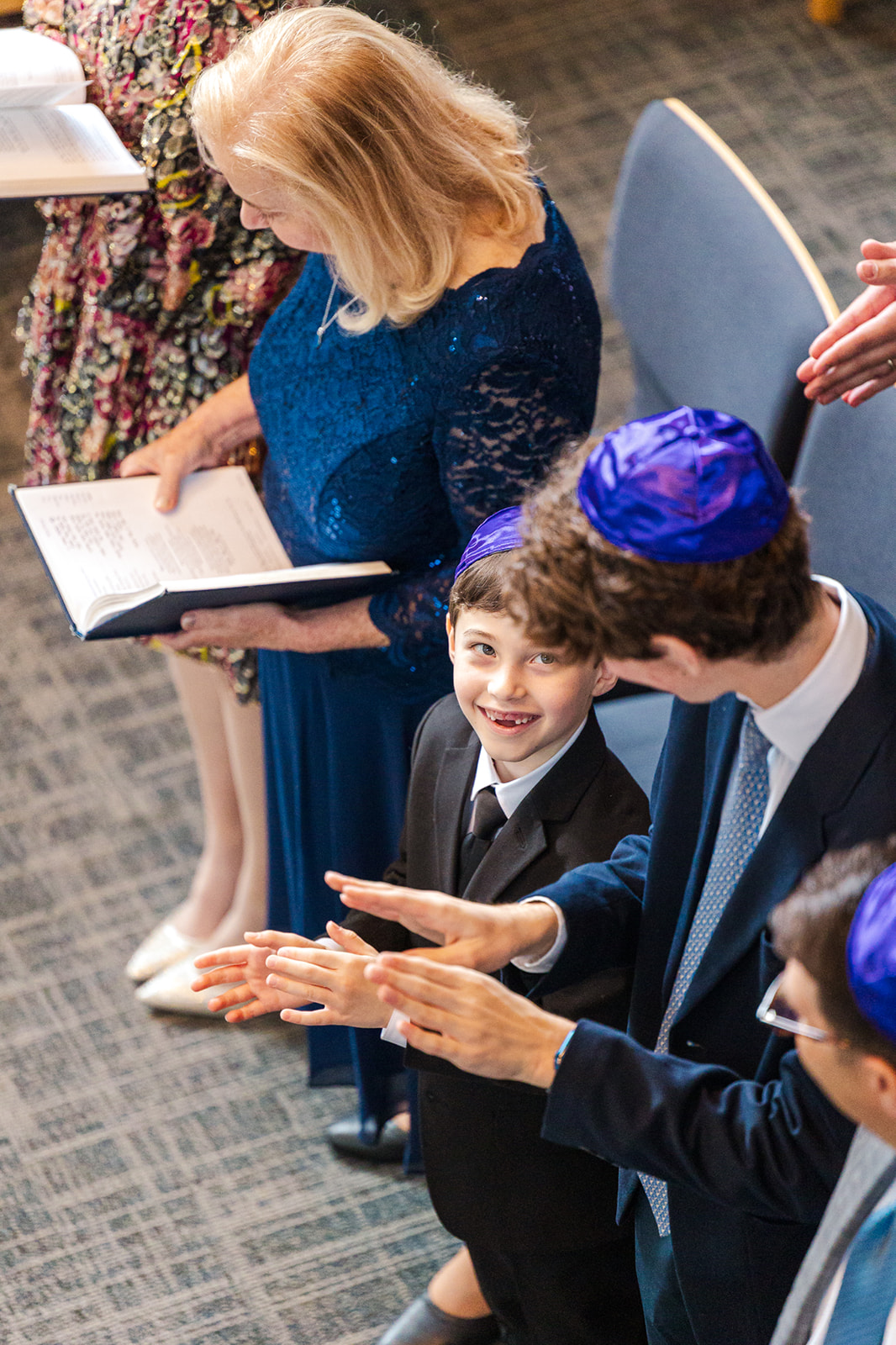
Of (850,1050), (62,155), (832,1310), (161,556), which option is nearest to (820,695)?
(850,1050)

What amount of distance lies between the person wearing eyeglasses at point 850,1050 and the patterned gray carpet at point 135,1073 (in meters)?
1.17

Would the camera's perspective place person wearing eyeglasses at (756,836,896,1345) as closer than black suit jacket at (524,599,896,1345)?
Yes

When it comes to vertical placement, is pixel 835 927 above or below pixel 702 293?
above

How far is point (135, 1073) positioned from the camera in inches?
93.7

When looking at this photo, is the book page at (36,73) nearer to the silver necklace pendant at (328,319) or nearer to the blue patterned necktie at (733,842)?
the silver necklace pendant at (328,319)

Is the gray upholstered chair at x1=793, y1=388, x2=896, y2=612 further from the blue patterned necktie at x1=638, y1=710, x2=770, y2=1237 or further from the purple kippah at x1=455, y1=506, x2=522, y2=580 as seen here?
the blue patterned necktie at x1=638, y1=710, x2=770, y2=1237

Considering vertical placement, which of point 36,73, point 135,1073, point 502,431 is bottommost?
point 135,1073

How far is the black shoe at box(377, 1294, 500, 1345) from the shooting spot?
1.94 meters

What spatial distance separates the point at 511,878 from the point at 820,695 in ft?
1.68

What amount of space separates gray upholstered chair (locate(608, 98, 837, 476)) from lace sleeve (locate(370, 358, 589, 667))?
0.66 m

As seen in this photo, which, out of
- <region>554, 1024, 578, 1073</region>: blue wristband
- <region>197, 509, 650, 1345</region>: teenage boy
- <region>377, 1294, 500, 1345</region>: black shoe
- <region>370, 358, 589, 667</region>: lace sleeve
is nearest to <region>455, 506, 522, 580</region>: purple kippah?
<region>197, 509, 650, 1345</region>: teenage boy

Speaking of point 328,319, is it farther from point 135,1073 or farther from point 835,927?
point 135,1073

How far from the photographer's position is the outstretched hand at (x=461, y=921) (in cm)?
112

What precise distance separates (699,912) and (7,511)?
276cm
